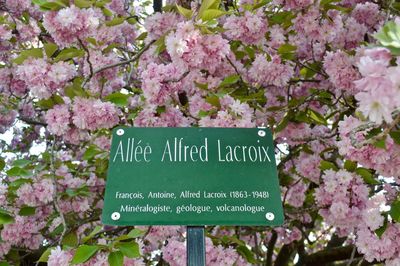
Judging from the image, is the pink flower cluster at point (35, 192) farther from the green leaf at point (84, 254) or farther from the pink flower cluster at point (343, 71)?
the pink flower cluster at point (343, 71)

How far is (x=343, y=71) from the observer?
2428 mm

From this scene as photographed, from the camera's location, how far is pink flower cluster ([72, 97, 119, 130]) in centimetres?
227

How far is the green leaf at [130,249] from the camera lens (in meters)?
1.55

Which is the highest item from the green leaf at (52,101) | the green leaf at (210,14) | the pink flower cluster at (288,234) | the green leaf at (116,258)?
the green leaf at (210,14)

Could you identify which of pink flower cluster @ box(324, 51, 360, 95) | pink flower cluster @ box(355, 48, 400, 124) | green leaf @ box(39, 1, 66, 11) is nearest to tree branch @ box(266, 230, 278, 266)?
pink flower cluster @ box(324, 51, 360, 95)

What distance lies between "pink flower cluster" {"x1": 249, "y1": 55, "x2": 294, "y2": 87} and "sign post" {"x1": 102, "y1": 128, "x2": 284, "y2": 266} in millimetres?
986

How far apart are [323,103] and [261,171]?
159 centimetres

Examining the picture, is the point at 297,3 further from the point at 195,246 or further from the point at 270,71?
the point at 195,246

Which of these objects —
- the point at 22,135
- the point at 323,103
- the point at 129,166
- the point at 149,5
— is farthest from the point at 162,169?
the point at 22,135

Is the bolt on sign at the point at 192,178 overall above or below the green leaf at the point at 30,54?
below

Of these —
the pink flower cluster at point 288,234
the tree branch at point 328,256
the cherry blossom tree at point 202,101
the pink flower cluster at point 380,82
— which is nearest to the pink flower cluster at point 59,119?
the cherry blossom tree at point 202,101

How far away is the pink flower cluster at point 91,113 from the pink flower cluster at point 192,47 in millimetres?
506

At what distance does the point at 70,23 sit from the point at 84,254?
1190 mm

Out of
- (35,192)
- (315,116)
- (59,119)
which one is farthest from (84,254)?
(315,116)
